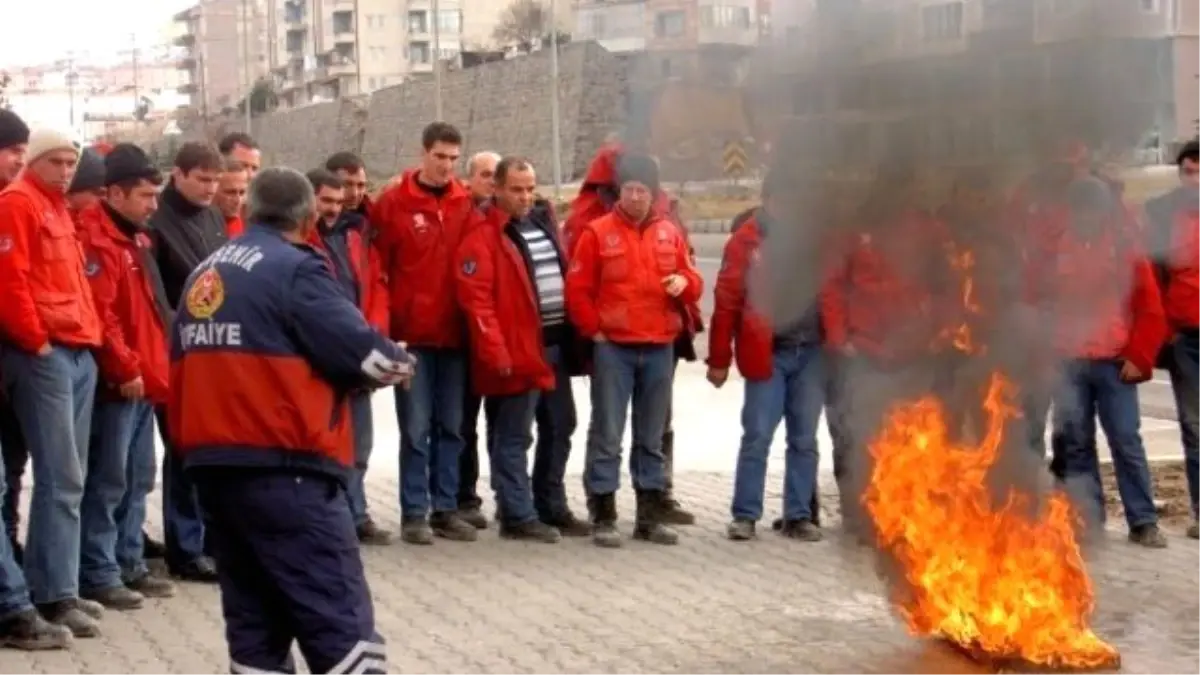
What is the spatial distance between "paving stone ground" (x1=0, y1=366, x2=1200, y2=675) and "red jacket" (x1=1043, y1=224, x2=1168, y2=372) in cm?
105

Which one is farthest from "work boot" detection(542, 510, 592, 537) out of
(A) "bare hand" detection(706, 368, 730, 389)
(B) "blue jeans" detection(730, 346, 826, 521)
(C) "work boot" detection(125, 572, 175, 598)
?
(C) "work boot" detection(125, 572, 175, 598)

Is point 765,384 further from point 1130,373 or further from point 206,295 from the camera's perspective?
point 206,295

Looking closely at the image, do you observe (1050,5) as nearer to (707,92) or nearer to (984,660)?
(707,92)

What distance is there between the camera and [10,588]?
7.48m

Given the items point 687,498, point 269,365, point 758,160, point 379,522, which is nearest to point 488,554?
point 379,522

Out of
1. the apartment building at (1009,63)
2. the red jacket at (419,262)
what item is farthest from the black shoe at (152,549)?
the apartment building at (1009,63)

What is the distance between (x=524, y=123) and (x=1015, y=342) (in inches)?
2054

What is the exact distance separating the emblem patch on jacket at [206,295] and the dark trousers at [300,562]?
512 mm

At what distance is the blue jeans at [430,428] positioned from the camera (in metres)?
10.1

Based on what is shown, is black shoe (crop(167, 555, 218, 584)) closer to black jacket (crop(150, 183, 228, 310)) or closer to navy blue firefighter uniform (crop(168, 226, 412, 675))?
black jacket (crop(150, 183, 228, 310))

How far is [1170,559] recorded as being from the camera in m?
9.46

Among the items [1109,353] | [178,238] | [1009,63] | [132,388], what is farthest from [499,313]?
[1009,63]

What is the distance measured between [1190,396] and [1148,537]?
2.81 ft

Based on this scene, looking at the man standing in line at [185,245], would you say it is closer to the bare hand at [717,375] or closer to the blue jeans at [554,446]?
the blue jeans at [554,446]
